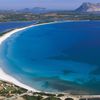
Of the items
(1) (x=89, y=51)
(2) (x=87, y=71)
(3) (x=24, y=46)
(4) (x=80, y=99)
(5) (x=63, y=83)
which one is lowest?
(4) (x=80, y=99)

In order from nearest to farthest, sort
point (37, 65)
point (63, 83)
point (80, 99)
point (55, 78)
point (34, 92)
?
point (80, 99)
point (34, 92)
point (63, 83)
point (55, 78)
point (37, 65)

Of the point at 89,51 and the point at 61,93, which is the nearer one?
the point at 61,93

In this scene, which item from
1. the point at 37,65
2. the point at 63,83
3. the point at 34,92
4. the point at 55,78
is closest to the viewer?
the point at 34,92

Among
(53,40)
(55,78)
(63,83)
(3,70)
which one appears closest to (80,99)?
(63,83)

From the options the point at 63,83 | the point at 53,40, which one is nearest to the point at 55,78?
the point at 63,83

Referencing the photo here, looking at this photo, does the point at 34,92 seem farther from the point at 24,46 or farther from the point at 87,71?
the point at 24,46

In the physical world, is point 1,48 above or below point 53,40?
below
